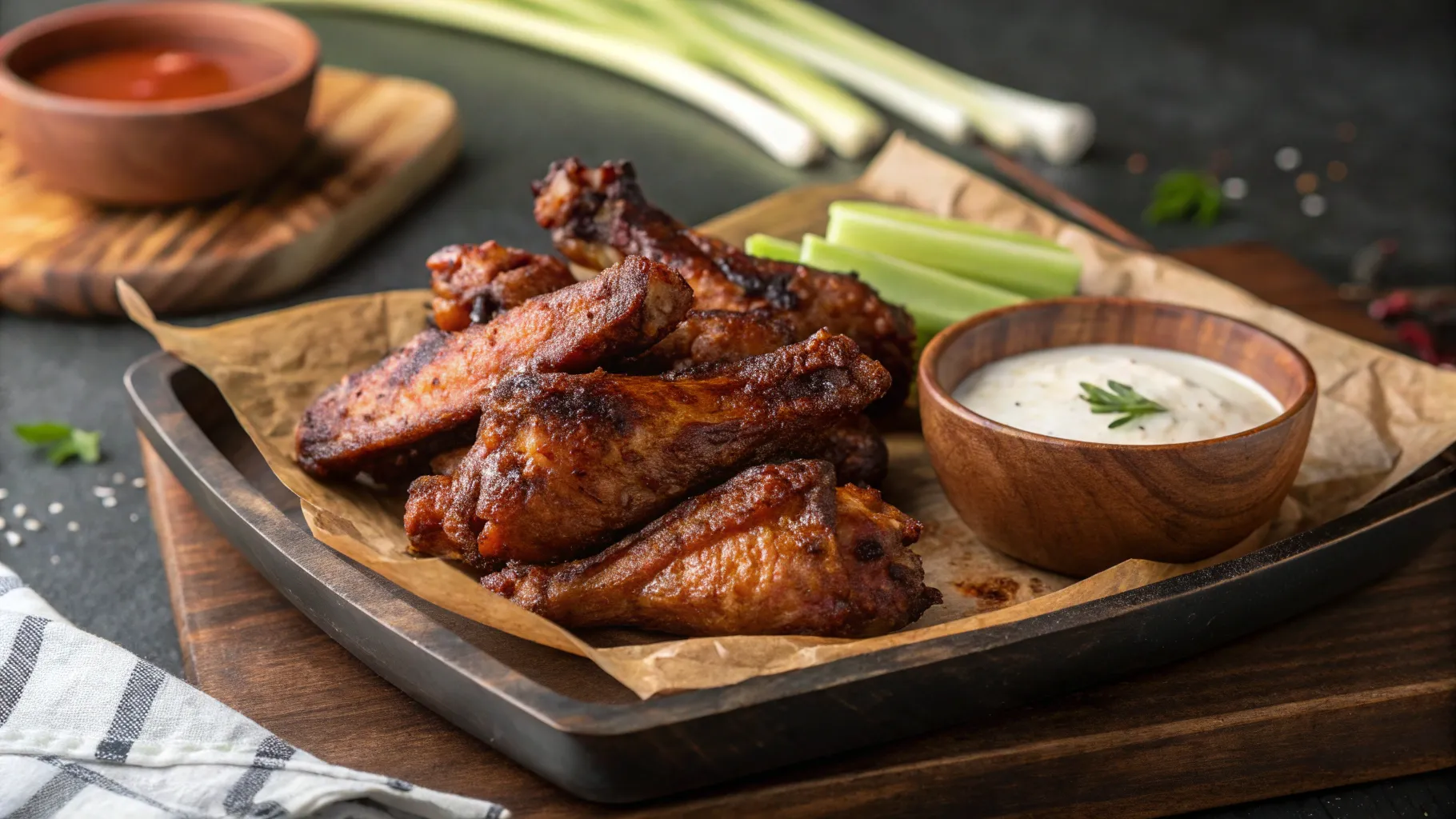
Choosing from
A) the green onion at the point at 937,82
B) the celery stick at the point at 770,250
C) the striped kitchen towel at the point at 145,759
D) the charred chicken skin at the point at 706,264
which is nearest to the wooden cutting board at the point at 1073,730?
the striped kitchen towel at the point at 145,759

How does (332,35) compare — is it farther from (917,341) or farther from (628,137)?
(917,341)

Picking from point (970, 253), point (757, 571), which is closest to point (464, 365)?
point (757, 571)

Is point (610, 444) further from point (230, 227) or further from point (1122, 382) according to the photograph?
point (230, 227)

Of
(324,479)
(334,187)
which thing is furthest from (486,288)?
(334,187)

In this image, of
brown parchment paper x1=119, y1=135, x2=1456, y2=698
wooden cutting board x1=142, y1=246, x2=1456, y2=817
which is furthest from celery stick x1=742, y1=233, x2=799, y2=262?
wooden cutting board x1=142, y1=246, x2=1456, y2=817

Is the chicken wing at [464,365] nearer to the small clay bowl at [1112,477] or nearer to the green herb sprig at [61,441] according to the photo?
the small clay bowl at [1112,477]

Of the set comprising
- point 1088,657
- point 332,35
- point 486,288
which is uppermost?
point 486,288
